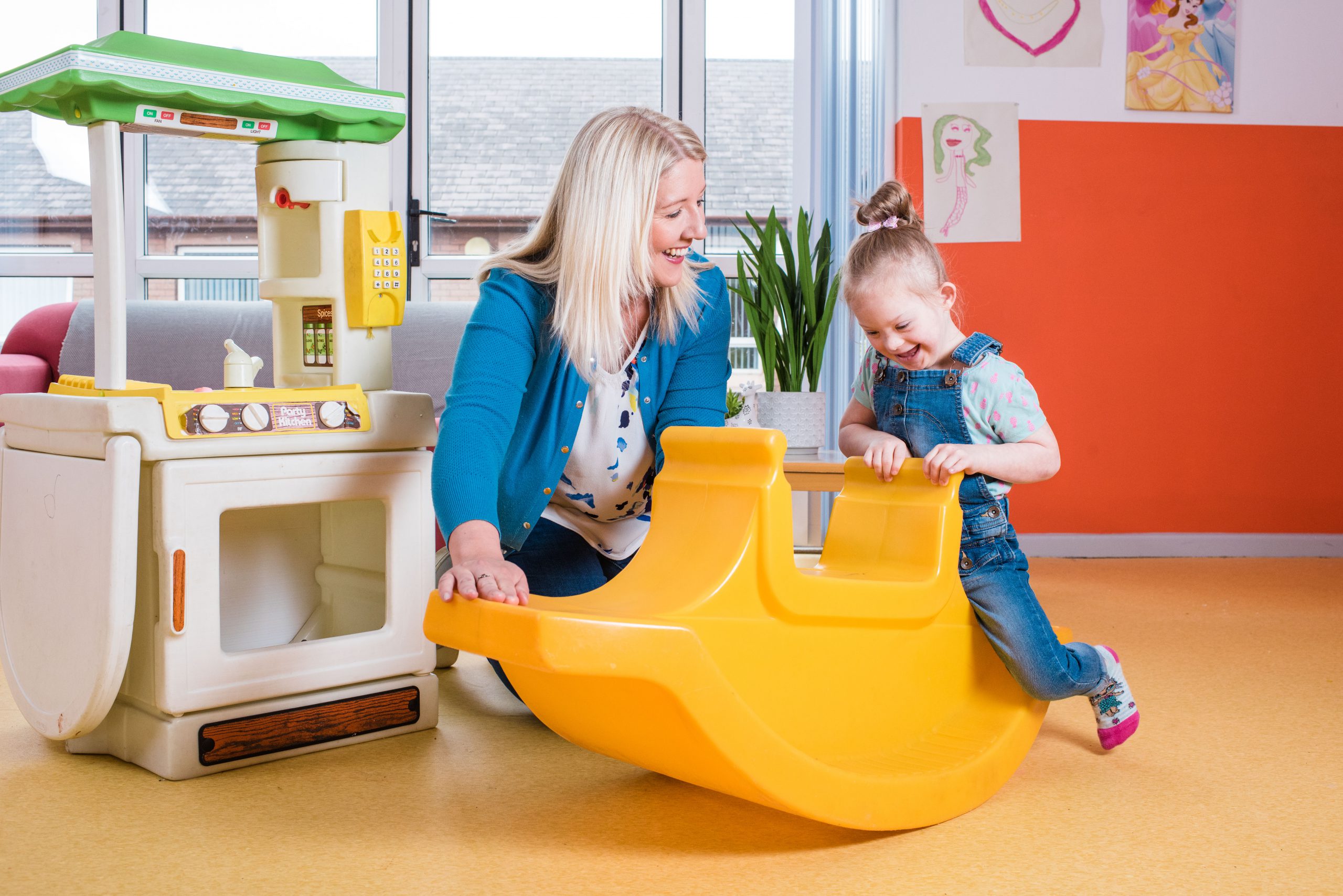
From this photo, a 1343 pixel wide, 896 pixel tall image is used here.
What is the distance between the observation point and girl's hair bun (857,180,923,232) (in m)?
1.50

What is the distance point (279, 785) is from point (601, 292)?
2.50 feet

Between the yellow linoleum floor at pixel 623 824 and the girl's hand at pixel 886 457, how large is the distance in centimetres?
43

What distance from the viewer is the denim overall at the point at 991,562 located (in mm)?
1377

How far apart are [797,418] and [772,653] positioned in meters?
1.59

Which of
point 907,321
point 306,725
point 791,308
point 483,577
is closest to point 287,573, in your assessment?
point 306,725

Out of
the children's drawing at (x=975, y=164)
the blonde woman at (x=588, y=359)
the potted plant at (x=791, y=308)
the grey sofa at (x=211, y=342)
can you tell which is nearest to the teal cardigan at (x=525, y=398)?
the blonde woman at (x=588, y=359)

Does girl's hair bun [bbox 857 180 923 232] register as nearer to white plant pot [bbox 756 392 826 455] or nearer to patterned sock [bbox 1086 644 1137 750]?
patterned sock [bbox 1086 644 1137 750]

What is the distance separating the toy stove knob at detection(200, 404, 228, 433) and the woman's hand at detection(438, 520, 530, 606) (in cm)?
44

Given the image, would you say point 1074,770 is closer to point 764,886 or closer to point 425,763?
point 764,886

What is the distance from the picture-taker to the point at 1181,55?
10.9 ft

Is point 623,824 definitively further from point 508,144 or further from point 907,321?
point 508,144

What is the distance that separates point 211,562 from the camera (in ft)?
4.57

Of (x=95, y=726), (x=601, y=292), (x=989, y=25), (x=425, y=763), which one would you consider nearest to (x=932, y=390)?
(x=601, y=292)

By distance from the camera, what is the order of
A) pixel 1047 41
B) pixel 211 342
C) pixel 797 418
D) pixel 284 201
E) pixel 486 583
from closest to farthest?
pixel 486 583 < pixel 284 201 < pixel 797 418 < pixel 211 342 < pixel 1047 41
